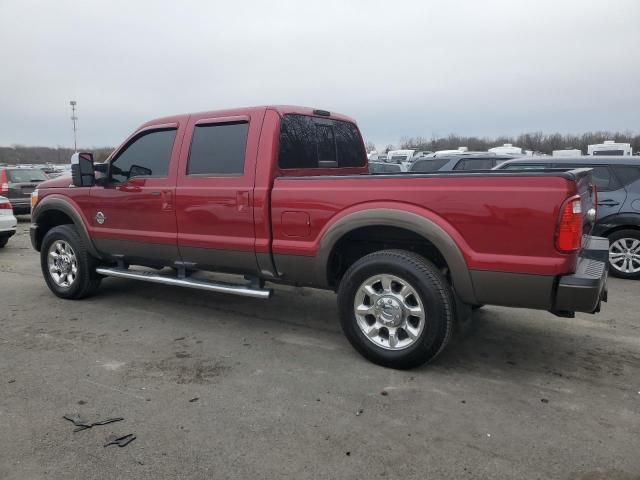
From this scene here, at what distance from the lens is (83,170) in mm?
5340

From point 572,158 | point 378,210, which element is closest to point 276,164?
point 378,210

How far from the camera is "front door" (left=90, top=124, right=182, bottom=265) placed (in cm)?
502

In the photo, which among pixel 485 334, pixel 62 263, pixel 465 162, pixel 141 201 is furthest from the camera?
pixel 465 162

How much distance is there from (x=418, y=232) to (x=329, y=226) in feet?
2.42

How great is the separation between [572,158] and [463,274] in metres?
4.94

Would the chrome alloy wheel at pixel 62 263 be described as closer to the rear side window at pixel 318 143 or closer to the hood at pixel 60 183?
the hood at pixel 60 183

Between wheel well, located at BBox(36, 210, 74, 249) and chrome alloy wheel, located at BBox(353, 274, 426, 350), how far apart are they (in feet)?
13.3

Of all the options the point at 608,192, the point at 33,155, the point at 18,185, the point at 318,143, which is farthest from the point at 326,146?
the point at 33,155

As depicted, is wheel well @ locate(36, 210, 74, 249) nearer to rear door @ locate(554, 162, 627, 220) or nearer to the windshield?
rear door @ locate(554, 162, 627, 220)

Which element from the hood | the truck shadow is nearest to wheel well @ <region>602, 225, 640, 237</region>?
the truck shadow

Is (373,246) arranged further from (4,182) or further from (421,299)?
(4,182)

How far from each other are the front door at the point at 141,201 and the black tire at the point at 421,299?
1954mm

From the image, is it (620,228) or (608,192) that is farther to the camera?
(608,192)

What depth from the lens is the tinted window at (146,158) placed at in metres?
5.11
